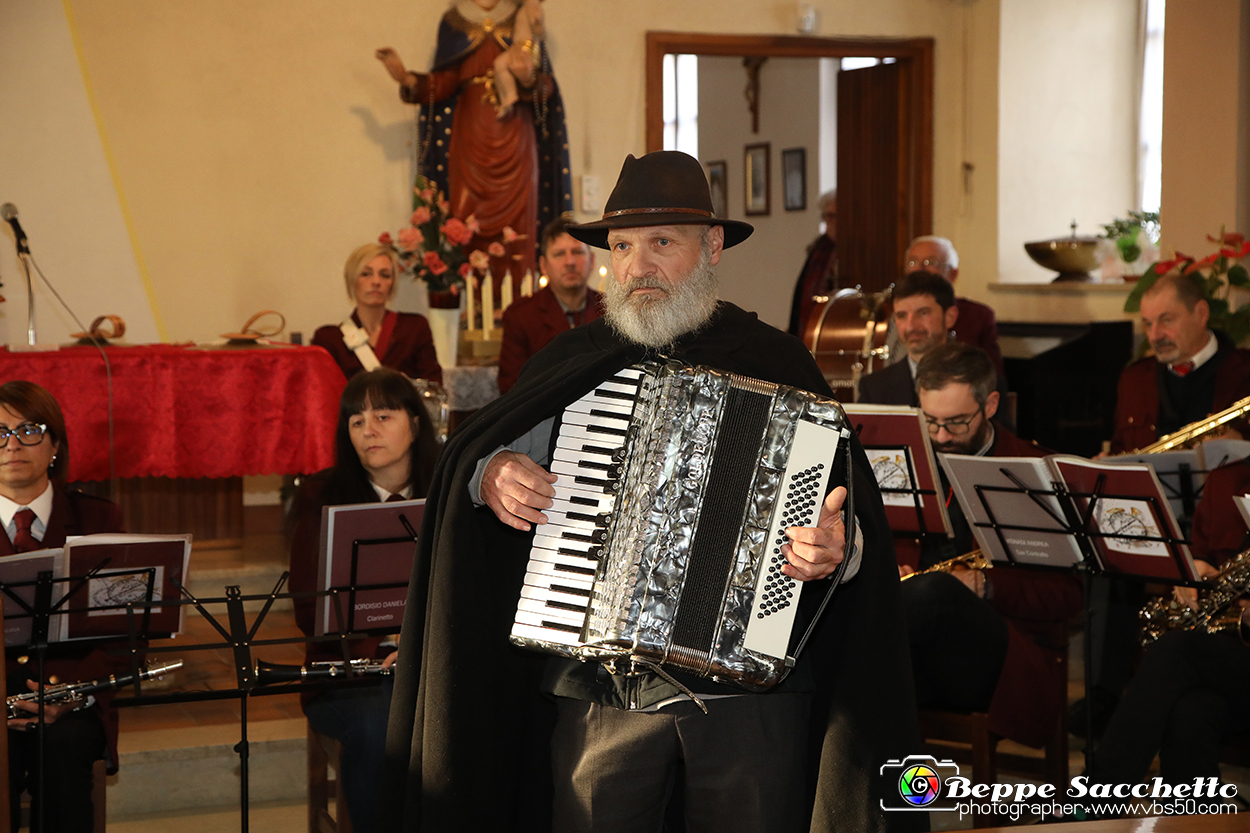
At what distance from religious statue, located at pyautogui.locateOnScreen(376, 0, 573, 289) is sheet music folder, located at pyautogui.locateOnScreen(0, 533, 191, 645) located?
15.1 feet

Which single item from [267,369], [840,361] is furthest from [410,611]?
[840,361]

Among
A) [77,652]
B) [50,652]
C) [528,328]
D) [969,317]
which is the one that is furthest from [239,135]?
[50,652]

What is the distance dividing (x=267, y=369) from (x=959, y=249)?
5138mm

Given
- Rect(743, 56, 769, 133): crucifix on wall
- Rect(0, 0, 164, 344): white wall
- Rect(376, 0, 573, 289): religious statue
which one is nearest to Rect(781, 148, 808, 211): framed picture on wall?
Rect(743, 56, 769, 133): crucifix on wall

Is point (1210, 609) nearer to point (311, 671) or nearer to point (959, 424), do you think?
point (959, 424)

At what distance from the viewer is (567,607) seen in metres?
2.12

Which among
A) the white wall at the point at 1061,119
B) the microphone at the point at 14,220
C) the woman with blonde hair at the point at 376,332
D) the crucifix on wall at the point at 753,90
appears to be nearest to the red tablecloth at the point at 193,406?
the woman with blonde hair at the point at 376,332

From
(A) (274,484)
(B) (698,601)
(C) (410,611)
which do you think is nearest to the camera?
(B) (698,601)

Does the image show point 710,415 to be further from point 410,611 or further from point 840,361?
Answer: point 840,361

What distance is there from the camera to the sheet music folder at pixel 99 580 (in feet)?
9.64

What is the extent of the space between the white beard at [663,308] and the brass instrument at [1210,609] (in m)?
1.99

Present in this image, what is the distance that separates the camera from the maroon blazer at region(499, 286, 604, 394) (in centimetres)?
600

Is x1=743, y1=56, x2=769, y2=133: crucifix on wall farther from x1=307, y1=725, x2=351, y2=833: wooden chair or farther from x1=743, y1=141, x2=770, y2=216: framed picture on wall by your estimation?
x1=307, y1=725, x2=351, y2=833: wooden chair

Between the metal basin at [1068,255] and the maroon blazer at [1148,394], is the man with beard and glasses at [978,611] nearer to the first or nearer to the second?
the maroon blazer at [1148,394]
